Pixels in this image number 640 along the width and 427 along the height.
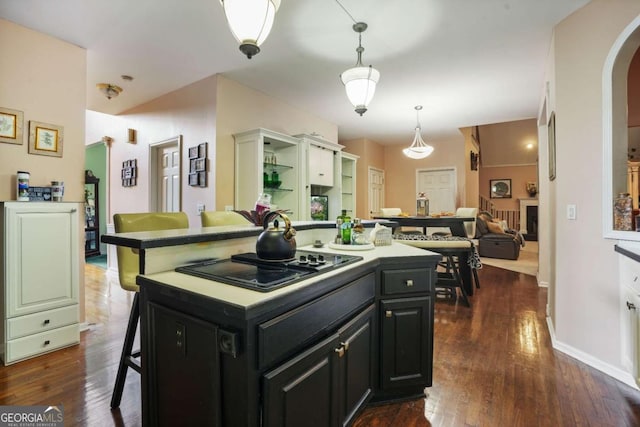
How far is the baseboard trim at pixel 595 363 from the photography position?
6.29 feet

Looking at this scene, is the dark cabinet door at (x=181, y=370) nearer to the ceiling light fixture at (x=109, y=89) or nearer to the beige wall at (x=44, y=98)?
the beige wall at (x=44, y=98)

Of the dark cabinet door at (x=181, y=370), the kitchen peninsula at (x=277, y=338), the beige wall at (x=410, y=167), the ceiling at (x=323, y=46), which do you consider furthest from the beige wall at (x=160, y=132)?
the beige wall at (x=410, y=167)

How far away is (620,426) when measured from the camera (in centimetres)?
156

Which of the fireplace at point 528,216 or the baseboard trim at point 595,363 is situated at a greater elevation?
the fireplace at point 528,216

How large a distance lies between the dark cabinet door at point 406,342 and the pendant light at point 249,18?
60.8 inches

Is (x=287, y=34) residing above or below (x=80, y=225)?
above

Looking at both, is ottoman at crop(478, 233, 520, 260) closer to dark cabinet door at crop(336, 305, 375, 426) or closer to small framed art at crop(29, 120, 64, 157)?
dark cabinet door at crop(336, 305, 375, 426)

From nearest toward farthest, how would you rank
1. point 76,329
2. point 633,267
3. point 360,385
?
point 360,385, point 633,267, point 76,329

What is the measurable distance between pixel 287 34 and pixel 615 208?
9.15 feet

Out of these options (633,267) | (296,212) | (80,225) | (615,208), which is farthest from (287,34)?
(633,267)

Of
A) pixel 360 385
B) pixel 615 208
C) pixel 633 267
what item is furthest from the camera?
Result: pixel 615 208

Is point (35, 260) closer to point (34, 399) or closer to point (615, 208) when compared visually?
point (34, 399)

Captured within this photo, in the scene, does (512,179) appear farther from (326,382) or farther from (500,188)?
(326,382)

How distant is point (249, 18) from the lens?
1521 mm
